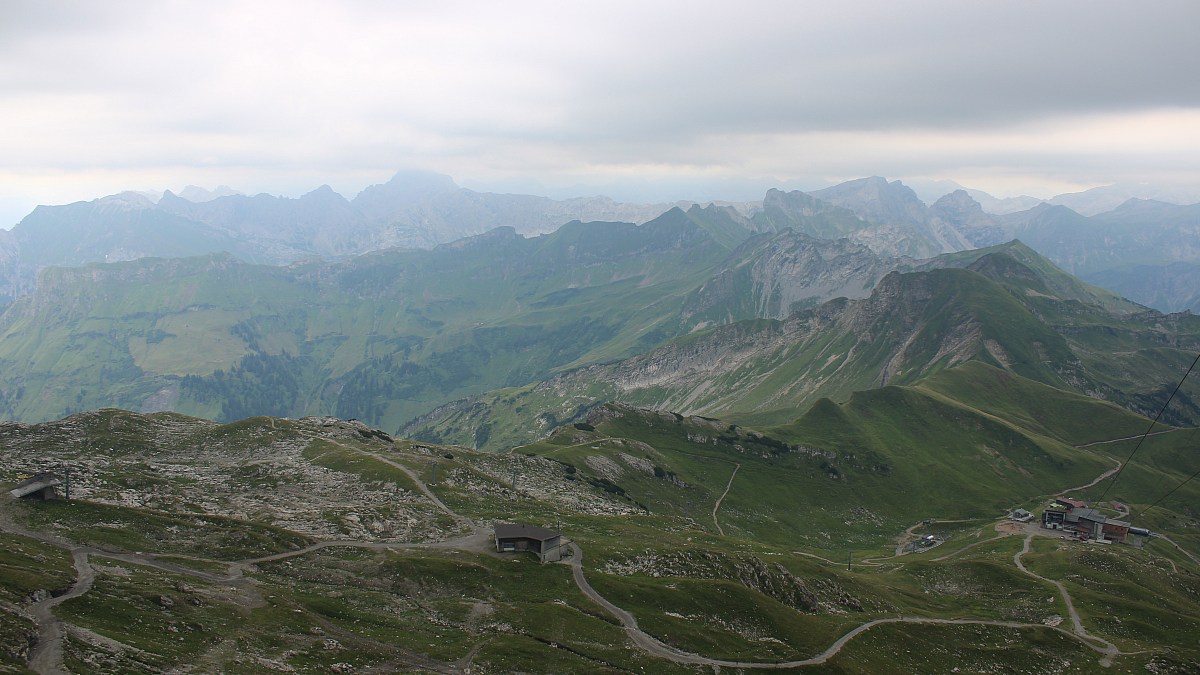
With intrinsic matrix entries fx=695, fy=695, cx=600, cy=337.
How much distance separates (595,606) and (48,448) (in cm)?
10245

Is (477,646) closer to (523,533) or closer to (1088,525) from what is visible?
(523,533)

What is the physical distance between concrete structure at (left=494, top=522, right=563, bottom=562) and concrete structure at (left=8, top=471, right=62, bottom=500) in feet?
177

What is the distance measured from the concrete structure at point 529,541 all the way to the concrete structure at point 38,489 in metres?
53.8

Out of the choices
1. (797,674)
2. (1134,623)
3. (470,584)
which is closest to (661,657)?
(797,674)

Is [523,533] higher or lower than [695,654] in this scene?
higher

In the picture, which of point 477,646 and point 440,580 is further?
point 440,580

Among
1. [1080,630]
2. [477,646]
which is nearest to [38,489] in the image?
[477,646]

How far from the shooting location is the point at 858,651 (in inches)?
3334

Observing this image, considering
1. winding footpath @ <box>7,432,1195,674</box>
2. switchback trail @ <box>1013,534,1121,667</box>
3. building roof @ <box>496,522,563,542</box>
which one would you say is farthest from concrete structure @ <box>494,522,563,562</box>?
switchback trail @ <box>1013,534,1121,667</box>

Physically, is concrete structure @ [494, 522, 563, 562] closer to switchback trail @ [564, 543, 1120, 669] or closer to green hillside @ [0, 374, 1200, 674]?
green hillside @ [0, 374, 1200, 674]

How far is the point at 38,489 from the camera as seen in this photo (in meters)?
82.7

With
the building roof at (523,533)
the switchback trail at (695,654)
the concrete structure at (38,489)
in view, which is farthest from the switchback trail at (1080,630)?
the concrete structure at (38,489)

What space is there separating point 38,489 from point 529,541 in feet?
193

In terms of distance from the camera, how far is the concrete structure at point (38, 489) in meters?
81.6
